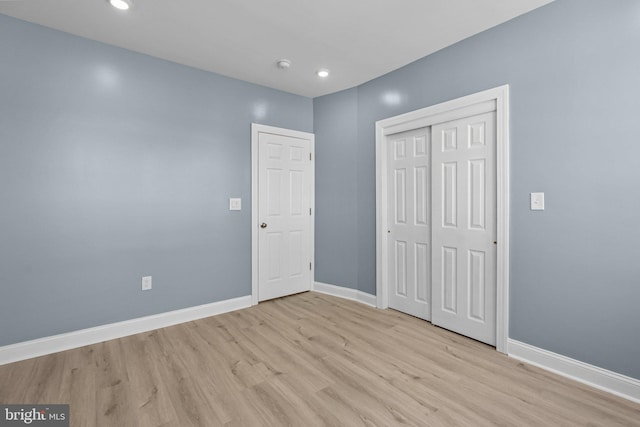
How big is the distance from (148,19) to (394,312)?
11.9ft

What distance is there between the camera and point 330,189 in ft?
13.0

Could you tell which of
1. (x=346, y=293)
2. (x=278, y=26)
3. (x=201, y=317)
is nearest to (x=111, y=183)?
(x=201, y=317)

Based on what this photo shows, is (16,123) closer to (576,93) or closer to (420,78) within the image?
(420,78)

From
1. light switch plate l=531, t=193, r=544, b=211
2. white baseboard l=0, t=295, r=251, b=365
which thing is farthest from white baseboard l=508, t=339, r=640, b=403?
white baseboard l=0, t=295, r=251, b=365

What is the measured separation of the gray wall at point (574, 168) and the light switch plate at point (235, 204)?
8.56ft

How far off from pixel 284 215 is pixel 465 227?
2.17 m

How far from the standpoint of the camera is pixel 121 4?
2.14 metres

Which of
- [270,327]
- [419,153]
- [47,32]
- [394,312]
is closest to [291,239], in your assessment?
[270,327]

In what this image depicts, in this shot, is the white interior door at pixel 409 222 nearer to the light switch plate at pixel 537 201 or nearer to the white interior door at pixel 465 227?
the white interior door at pixel 465 227

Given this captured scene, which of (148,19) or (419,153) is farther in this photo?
(419,153)

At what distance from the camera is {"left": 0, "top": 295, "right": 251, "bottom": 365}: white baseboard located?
2.30 meters

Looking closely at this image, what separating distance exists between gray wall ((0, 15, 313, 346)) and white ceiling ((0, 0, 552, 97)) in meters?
0.27

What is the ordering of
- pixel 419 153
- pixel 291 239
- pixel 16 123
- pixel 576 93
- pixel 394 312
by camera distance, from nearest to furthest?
pixel 576 93, pixel 16 123, pixel 419 153, pixel 394 312, pixel 291 239

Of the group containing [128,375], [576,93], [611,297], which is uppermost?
[576,93]
